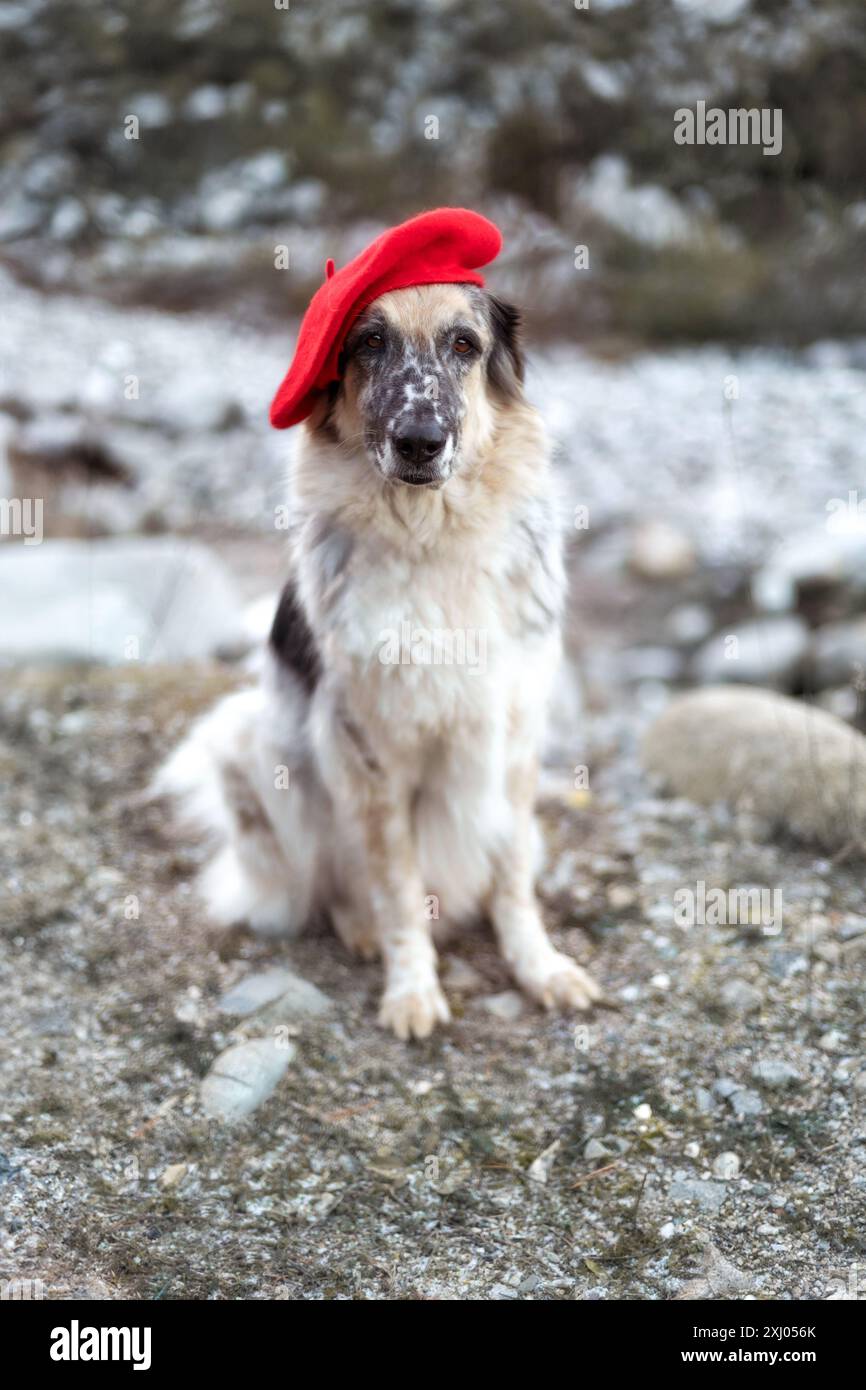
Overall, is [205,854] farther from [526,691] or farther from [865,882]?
[865,882]

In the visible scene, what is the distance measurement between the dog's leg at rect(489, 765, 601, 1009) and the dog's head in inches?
39.7

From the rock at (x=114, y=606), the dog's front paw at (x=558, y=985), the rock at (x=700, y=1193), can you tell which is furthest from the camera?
the rock at (x=114, y=606)

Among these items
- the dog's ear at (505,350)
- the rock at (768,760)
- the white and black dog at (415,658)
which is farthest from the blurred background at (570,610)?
the dog's ear at (505,350)

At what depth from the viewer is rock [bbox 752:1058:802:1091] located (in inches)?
122

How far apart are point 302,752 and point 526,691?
2.28ft

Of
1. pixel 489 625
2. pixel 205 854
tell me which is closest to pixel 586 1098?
pixel 489 625

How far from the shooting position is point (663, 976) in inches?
140

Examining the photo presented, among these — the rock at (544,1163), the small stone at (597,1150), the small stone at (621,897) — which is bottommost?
the rock at (544,1163)

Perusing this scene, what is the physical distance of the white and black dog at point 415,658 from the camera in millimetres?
3018

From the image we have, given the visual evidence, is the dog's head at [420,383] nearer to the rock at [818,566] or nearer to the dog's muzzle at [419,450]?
the dog's muzzle at [419,450]

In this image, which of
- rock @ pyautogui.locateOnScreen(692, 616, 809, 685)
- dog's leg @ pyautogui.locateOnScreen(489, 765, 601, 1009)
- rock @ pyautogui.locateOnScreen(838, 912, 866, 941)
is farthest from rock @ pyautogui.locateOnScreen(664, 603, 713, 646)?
dog's leg @ pyautogui.locateOnScreen(489, 765, 601, 1009)

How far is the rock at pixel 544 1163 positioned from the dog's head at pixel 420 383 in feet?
5.45
